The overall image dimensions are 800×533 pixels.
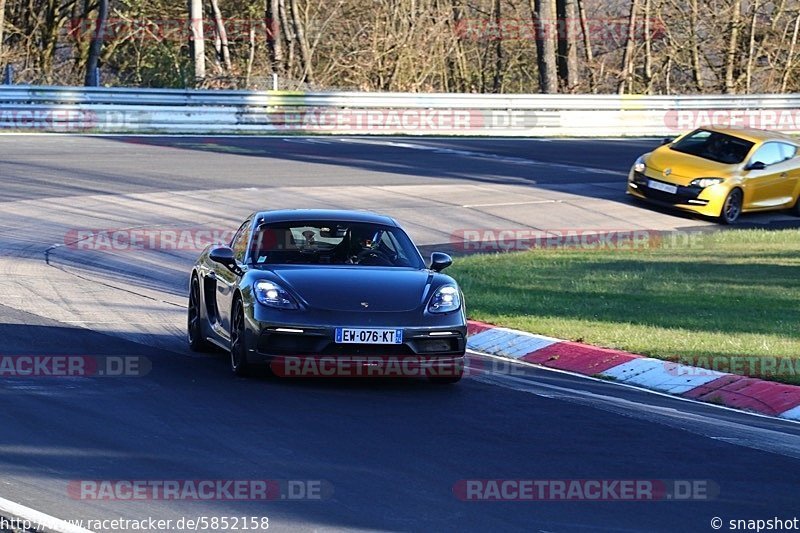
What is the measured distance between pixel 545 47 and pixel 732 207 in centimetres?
1921

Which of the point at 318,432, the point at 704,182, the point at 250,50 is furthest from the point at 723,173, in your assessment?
the point at 250,50

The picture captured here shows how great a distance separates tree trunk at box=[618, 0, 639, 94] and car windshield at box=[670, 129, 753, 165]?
22437 millimetres

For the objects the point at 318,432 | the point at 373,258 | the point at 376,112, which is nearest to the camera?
the point at 318,432

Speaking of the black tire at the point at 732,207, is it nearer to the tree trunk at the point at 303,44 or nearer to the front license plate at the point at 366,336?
the front license plate at the point at 366,336

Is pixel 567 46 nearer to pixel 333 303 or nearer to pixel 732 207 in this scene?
pixel 732 207

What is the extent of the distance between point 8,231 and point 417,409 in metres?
10.3

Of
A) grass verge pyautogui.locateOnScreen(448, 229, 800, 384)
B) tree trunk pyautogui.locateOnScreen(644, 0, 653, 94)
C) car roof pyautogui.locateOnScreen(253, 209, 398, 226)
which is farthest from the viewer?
tree trunk pyautogui.locateOnScreen(644, 0, 653, 94)

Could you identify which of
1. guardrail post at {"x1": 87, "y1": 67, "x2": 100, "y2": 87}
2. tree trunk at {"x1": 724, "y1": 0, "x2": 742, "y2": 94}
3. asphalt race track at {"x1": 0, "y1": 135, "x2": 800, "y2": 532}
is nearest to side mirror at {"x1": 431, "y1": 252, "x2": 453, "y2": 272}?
asphalt race track at {"x1": 0, "y1": 135, "x2": 800, "y2": 532}

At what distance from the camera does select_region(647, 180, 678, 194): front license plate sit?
2344 cm

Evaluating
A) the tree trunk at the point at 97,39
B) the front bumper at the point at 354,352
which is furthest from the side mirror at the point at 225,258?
the tree trunk at the point at 97,39

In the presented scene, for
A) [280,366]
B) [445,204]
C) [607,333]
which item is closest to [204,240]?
[445,204]

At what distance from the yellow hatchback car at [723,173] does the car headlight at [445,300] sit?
14.1m

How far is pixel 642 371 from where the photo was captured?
1081cm

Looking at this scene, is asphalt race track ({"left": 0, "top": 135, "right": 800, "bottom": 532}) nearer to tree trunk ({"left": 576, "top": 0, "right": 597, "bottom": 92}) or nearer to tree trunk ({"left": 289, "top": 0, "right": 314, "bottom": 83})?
tree trunk ({"left": 289, "top": 0, "right": 314, "bottom": 83})
